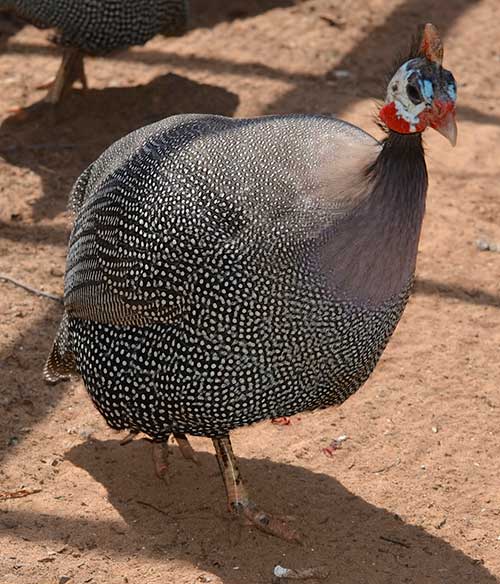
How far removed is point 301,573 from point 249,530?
0.28 m

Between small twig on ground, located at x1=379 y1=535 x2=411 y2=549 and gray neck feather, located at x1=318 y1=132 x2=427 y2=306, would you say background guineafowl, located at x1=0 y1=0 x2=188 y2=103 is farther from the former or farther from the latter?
small twig on ground, located at x1=379 y1=535 x2=411 y2=549

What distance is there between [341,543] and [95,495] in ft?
2.58

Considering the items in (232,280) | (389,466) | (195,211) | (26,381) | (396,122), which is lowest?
(26,381)

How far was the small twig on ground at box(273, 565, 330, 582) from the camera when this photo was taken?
10.2 ft

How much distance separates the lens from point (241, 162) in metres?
2.98

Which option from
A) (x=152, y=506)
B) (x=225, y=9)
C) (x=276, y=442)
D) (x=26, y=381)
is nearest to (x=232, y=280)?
(x=152, y=506)

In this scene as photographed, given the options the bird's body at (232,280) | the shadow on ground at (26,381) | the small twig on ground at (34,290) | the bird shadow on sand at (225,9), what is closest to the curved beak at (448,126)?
the bird's body at (232,280)

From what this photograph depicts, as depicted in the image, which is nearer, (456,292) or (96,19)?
(456,292)

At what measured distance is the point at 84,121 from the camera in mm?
5820

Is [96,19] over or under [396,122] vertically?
under

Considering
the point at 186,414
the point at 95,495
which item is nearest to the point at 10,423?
the point at 95,495

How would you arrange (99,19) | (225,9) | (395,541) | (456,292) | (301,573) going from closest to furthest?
(301,573)
(395,541)
(456,292)
(99,19)
(225,9)

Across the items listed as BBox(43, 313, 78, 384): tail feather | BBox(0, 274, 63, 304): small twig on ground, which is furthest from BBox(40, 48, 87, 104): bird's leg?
BBox(43, 313, 78, 384): tail feather

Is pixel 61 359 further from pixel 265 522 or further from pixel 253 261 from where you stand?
pixel 253 261
